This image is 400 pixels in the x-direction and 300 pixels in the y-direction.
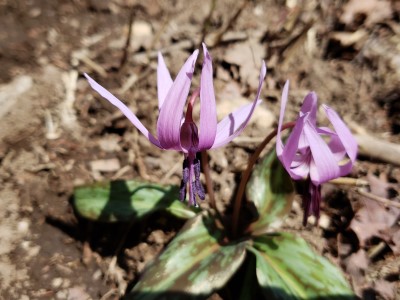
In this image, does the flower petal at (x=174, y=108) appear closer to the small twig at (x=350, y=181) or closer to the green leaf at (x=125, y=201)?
the green leaf at (x=125, y=201)

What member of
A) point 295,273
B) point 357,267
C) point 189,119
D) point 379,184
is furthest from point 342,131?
point 379,184

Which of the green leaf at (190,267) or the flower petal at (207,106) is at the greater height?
the flower petal at (207,106)

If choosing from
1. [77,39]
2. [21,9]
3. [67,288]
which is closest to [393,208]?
[67,288]

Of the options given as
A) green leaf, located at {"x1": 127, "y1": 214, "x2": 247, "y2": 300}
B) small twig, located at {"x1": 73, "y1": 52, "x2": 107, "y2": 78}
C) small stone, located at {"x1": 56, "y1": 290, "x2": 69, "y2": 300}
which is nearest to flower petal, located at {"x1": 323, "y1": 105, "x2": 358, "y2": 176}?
green leaf, located at {"x1": 127, "y1": 214, "x2": 247, "y2": 300}

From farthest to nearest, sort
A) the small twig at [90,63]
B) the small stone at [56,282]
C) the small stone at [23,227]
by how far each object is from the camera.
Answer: the small twig at [90,63], the small stone at [23,227], the small stone at [56,282]

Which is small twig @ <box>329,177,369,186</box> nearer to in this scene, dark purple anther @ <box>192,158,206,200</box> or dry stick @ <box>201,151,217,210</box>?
dry stick @ <box>201,151,217,210</box>

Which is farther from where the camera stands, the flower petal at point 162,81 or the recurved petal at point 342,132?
the flower petal at point 162,81

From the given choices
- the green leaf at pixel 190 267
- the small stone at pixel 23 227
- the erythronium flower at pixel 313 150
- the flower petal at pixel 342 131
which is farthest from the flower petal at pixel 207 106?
the small stone at pixel 23 227

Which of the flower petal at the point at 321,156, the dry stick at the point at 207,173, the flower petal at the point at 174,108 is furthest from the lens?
the dry stick at the point at 207,173

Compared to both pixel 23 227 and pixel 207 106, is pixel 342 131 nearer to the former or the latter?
pixel 207 106
